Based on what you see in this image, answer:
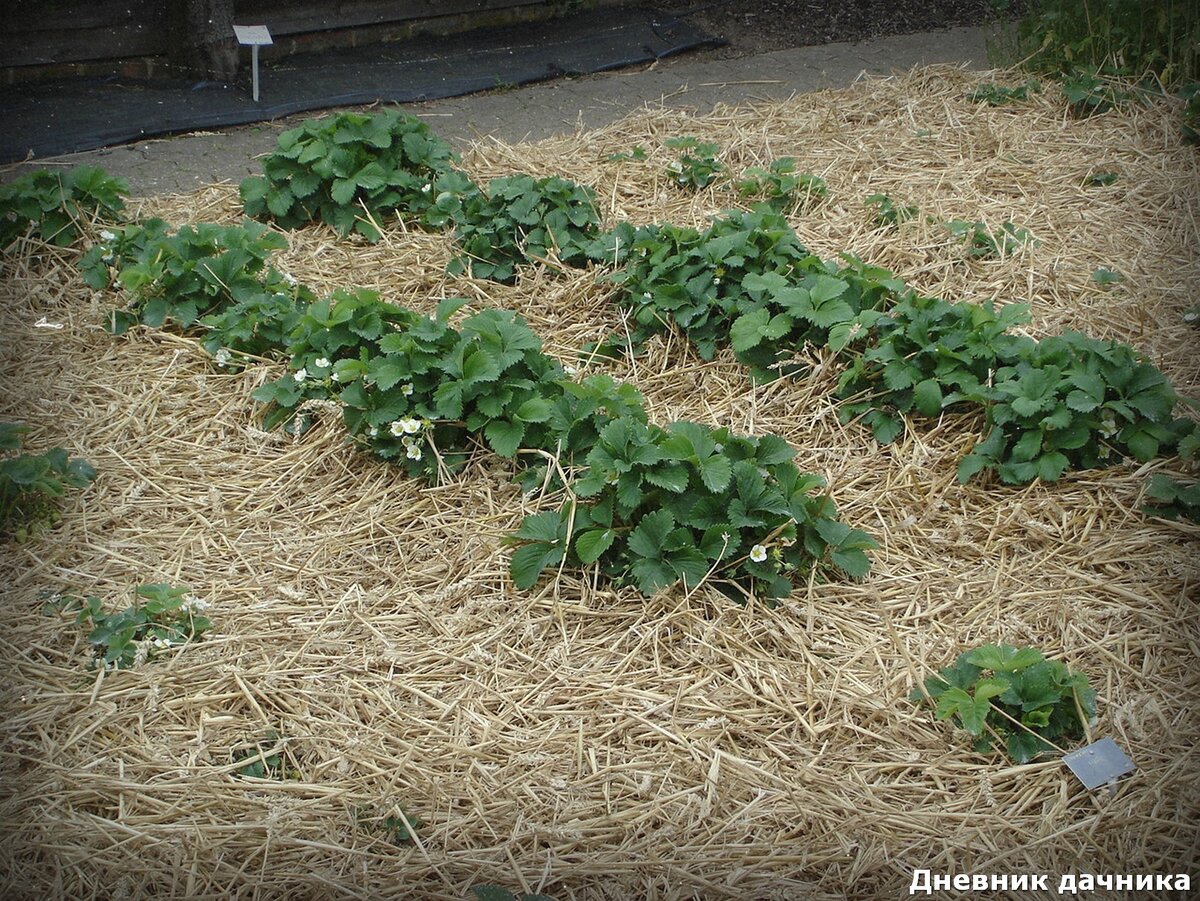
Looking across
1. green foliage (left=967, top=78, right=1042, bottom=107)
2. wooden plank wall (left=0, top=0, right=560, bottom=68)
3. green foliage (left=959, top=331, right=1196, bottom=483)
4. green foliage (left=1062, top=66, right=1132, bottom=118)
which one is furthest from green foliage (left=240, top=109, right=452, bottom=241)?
green foliage (left=1062, top=66, right=1132, bottom=118)

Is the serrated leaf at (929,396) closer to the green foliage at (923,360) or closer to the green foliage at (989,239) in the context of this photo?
the green foliage at (923,360)

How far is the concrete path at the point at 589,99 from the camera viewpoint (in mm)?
5047

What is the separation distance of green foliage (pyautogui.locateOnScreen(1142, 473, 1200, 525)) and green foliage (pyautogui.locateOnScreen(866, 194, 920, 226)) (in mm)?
1692

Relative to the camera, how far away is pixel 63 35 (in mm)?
5535

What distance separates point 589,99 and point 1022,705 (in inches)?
173

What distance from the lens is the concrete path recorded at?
16.6 ft

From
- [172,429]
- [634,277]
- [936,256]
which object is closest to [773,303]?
[634,277]

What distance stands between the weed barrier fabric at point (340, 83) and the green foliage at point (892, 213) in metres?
2.54

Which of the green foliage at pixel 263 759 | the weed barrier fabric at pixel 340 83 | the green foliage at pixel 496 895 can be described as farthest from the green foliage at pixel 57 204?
the green foliage at pixel 496 895

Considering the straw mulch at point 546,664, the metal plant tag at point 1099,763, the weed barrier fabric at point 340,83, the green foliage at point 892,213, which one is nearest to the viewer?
the straw mulch at point 546,664

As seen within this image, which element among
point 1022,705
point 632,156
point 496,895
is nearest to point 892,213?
point 632,156

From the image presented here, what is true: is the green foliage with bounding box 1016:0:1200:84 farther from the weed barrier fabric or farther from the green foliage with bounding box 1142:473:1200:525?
the green foliage with bounding box 1142:473:1200:525

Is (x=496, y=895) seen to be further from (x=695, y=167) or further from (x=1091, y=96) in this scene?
(x=1091, y=96)

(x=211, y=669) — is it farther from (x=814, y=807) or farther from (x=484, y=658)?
(x=814, y=807)
